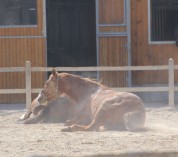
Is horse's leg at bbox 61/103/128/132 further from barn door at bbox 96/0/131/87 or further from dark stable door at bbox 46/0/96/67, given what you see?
dark stable door at bbox 46/0/96/67

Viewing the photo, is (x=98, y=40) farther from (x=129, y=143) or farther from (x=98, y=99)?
(x=129, y=143)

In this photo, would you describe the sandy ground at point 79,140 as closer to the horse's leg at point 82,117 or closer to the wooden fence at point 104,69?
the horse's leg at point 82,117

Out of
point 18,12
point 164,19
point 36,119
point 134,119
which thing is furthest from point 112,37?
point 134,119

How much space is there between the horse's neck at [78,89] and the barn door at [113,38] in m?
5.09

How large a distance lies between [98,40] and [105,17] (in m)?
0.62

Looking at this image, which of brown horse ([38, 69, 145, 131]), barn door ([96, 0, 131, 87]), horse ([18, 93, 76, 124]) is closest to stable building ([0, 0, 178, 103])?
barn door ([96, 0, 131, 87])

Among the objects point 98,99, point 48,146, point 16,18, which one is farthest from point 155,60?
point 48,146

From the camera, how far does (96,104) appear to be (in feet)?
33.2

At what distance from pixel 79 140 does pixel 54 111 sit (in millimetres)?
2475

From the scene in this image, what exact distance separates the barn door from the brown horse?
5090 mm

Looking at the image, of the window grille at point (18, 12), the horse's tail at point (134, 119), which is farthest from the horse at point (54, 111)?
the window grille at point (18, 12)

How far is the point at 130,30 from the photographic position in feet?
51.7

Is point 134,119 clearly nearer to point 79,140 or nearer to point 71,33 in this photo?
point 79,140

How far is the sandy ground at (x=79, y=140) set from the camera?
777 centimetres
